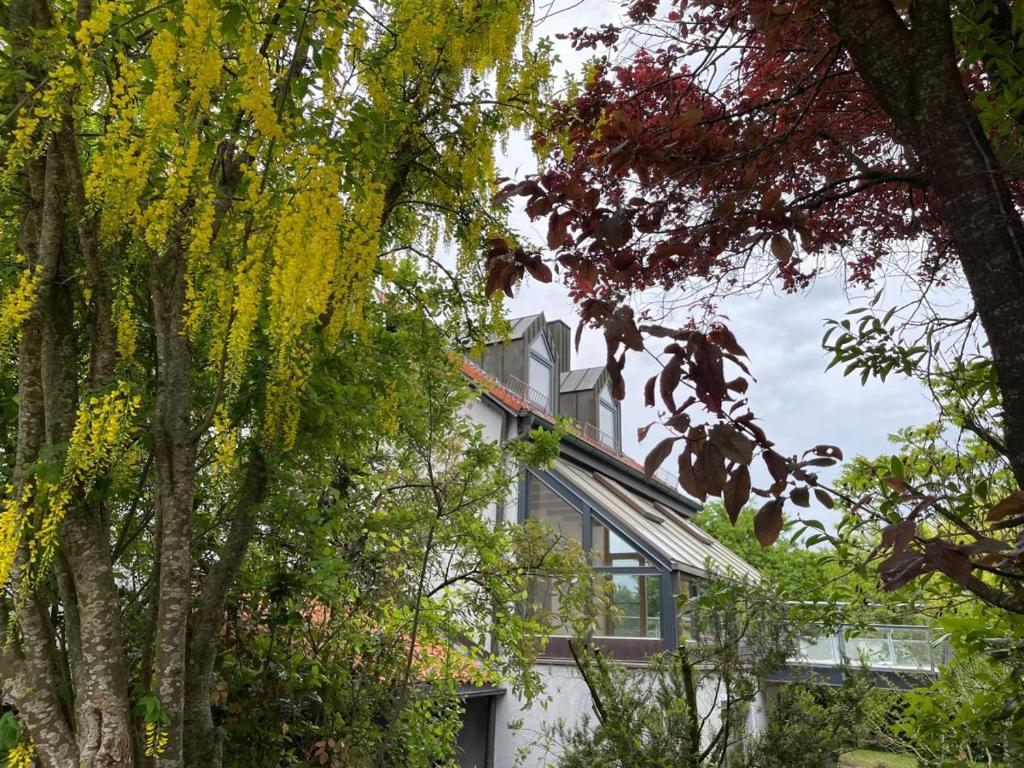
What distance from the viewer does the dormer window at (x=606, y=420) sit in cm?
1374

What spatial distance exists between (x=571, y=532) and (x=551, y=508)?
1.65 feet

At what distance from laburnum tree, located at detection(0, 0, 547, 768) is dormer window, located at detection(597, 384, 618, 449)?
10.9 meters

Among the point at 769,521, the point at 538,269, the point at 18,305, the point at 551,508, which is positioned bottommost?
the point at 769,521

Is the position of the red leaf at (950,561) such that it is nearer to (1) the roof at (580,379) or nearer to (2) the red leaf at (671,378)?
(2) the red leaf at (671,378)

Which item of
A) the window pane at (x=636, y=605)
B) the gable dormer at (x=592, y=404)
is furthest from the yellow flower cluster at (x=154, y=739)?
the gable dormer at (x=592, y=404)

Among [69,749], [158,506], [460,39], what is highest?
[460,39]

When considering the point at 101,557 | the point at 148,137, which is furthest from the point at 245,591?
the point at 148,137

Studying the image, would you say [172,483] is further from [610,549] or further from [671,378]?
[610,549]

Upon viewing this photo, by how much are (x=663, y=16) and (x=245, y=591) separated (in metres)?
3.36

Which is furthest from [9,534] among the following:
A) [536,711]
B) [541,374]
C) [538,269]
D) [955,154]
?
[541,374]

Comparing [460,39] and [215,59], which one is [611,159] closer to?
[215,59]

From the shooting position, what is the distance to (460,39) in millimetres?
3367

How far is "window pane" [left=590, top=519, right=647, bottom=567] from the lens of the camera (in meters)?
9.55

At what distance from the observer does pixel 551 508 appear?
1067 centimetres
